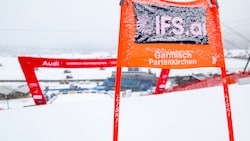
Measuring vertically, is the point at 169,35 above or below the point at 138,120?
above

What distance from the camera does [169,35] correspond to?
5.46 feet

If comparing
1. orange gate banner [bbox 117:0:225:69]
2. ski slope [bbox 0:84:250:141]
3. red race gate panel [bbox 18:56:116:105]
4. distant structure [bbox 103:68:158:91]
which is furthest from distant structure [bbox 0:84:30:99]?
orange gate banner [bbox 117:0:225:69]

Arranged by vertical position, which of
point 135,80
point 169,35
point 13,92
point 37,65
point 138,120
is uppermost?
point 135,80

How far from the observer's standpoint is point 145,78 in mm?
19625

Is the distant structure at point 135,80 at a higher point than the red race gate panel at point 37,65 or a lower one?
higher

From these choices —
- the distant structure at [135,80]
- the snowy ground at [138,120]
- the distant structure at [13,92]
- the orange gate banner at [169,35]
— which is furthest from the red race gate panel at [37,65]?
the distant structure at [135,80]

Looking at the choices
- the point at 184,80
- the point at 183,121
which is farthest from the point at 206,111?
the point at 184,80

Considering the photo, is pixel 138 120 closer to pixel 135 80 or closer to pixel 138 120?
pixel 138 120

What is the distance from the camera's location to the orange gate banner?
5.10 feet

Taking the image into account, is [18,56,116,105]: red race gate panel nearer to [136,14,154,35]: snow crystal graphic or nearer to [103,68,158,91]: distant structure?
[136,14,154,35]: snow crystal graphic

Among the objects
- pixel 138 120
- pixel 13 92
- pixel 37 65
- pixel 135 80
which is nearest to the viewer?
pixel 138 120

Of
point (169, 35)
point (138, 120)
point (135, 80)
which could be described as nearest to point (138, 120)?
point (138, 120)

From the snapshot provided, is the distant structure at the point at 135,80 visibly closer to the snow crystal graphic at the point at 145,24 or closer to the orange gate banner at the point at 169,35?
the orange gate banner at the point at 169,35

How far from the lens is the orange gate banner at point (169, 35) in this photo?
1.55 meters
